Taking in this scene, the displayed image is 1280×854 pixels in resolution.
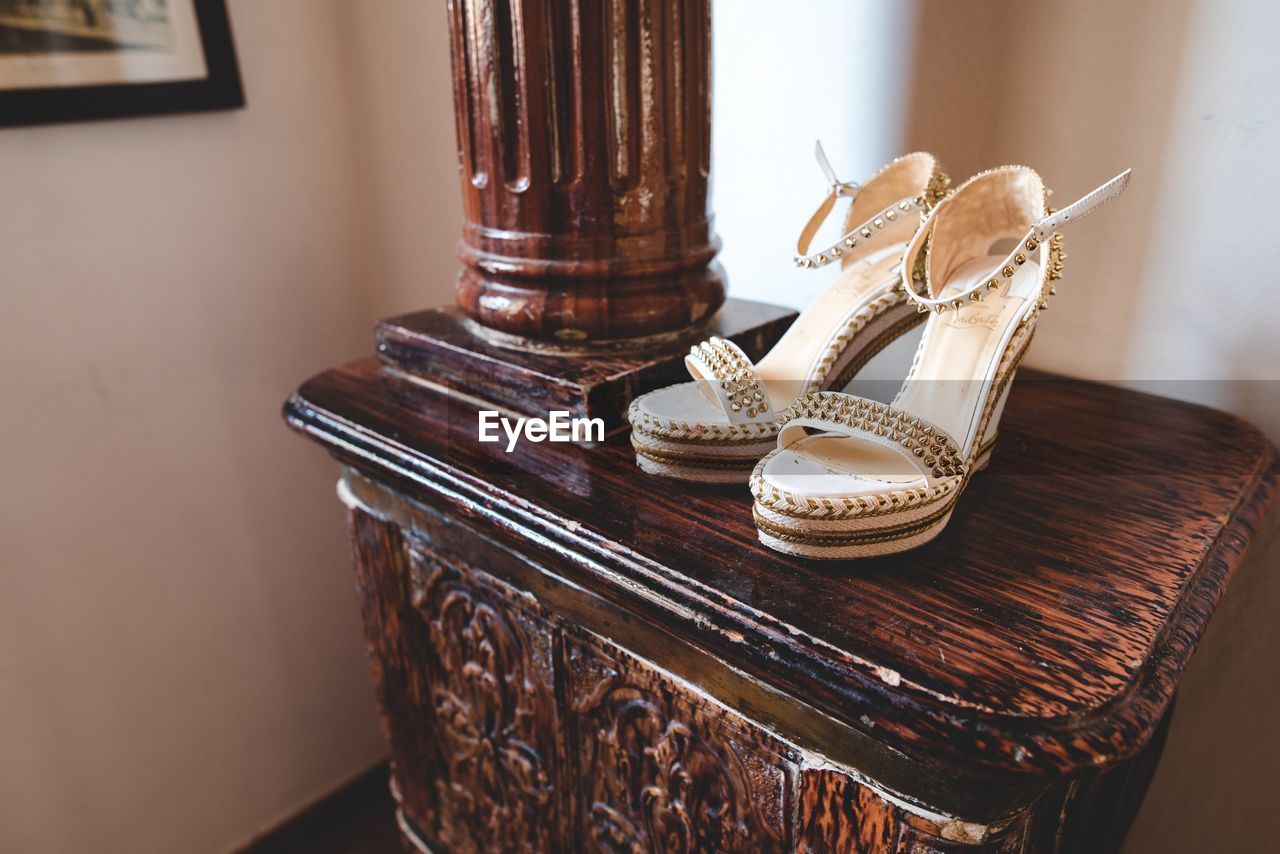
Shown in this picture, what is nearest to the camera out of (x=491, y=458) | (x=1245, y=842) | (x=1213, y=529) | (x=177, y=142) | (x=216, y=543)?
(x=1213, y=529)

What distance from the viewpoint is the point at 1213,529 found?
1.77 feet

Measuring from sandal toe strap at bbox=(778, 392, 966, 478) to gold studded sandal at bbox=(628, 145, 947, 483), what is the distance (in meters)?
0.07

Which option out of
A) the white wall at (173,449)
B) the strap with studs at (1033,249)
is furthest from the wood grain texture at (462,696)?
the white wall at (173,449)

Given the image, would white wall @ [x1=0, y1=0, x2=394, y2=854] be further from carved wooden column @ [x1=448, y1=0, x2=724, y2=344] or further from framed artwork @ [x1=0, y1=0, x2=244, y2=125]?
carved wooden column @ [x1=448, y1=0, x2=724, y2=344]

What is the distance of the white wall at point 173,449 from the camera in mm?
1040

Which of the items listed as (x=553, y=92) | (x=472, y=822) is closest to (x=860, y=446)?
(x=553, y=92)

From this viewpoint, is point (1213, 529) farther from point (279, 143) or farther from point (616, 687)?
point (279, 143)

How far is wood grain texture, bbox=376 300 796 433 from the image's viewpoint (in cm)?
68

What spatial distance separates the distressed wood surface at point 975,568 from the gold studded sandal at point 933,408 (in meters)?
0.03

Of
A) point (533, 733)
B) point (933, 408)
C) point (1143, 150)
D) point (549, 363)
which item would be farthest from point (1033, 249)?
point (533, 733)

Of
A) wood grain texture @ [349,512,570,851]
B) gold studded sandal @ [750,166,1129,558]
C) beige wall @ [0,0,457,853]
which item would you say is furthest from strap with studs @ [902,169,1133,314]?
beige wall @ [0,0,457,853]

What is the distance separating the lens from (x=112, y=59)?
1.00 meters

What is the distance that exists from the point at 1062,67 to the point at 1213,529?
0.38 metres

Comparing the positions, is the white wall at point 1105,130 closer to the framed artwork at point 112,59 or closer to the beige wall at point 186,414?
the beige wall at point 186,414
